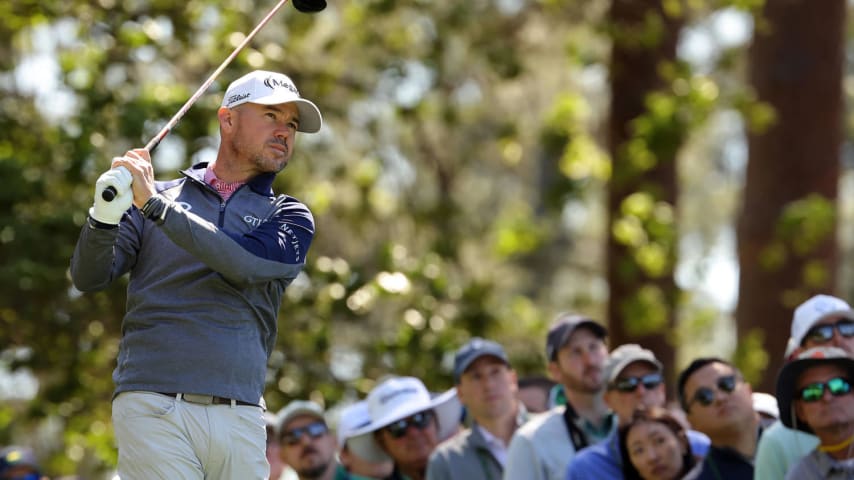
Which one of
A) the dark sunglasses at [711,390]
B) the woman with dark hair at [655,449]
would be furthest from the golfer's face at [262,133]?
the dark sunglasses at [711,390]

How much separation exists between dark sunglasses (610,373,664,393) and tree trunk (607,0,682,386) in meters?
4.16

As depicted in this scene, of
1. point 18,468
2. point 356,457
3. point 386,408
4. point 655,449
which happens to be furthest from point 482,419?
point 18,468

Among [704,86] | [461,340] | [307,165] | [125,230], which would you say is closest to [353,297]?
[461,340]

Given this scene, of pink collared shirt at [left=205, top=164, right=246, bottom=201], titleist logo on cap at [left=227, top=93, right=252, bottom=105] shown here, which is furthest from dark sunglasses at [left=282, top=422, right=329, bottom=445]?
titleist logo on cap at [left=227, top=93, right=252, bottom=105]

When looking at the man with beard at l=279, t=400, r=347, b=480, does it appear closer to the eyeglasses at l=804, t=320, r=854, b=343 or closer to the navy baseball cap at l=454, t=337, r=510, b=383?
the navy baseball cap at l=454, t=337, r=510, b=383

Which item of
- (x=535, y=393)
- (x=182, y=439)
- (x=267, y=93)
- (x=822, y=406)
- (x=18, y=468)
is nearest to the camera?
(x=182, y=439)

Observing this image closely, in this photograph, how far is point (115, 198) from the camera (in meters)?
4.88

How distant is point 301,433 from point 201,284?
13.1 ft

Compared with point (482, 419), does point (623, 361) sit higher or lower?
higher

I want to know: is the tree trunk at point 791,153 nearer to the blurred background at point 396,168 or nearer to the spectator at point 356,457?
the blurred background at point 396,168

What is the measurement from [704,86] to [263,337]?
7903 mm

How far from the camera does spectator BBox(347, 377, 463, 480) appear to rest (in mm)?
8953

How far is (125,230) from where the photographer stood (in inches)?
208

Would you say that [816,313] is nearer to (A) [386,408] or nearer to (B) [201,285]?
(A) [386,408]
